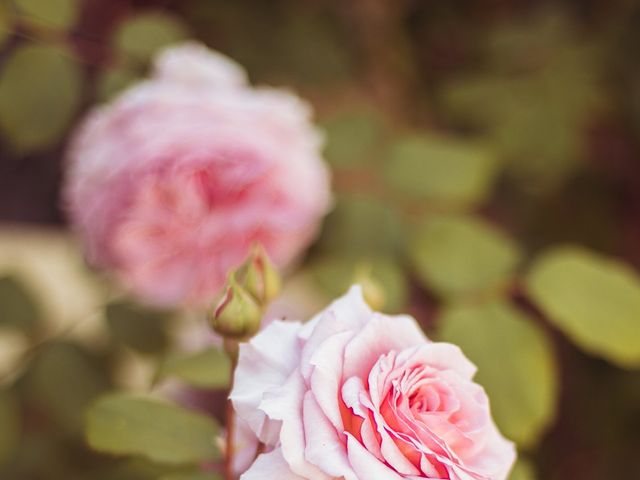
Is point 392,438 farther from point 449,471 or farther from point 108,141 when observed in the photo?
point 108,141

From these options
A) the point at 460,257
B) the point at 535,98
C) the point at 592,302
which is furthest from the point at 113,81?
the point at 535,98

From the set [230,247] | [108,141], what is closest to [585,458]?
[230,247]

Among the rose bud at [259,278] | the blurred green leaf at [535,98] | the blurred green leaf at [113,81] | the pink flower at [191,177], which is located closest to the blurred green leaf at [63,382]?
the pink flower at [191,177]

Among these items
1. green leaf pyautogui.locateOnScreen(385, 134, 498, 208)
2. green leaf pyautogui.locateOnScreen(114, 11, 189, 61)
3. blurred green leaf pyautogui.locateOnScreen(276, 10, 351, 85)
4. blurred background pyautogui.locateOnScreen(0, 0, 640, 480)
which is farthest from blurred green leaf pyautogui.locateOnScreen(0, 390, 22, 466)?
blurred green leaf pyautogui.locateOnScreen(276, 10, 351, 85)

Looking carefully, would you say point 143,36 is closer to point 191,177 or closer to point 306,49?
point 191,177

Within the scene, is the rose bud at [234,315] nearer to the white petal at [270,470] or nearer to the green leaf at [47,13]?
the white petal at [270,470]

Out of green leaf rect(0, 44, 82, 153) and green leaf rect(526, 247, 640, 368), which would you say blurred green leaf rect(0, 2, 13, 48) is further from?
green leaf rect(526, 247, 640, 368)

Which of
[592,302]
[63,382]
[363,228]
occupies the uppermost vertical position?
[592,302]
